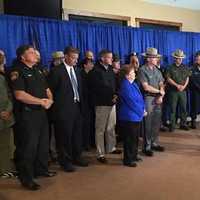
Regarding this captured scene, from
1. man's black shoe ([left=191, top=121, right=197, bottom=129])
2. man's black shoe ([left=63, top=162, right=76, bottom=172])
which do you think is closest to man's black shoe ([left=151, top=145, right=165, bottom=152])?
man's black shoe ([left=63, top=162, right=76, bottom=172])

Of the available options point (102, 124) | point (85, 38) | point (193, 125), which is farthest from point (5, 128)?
point (193, 125)

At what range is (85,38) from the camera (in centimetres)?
568

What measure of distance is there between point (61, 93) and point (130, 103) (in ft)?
2.67

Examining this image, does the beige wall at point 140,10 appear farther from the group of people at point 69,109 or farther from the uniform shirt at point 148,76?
the uniform shirt at point 148,76

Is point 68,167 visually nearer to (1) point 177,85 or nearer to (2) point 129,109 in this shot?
(2) point 129,109

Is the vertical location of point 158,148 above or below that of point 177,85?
below

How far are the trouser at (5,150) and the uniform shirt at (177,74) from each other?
3333 mm

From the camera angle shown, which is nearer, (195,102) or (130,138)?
(130,138)

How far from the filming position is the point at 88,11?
276 inches

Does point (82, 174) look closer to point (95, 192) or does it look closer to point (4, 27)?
point (95, 192)

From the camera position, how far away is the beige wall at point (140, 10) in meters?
6.96

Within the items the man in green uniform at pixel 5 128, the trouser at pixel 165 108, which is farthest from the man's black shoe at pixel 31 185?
the trouser at pixel 165 108

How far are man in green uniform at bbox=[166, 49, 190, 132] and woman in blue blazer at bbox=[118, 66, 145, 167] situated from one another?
2175mm

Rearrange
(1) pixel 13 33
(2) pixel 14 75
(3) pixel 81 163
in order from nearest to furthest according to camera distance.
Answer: (2) pixel 14 75 → (3) pixel 81 163 → (1) pixel 13 33
